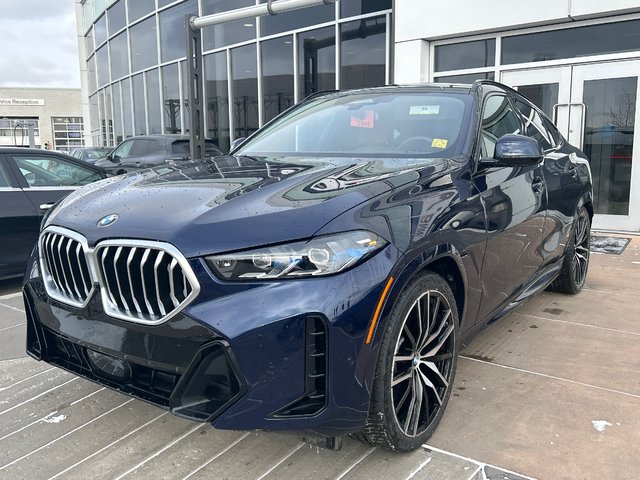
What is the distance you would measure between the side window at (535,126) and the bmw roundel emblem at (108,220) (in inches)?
114

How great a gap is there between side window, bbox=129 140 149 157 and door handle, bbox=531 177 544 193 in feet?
Answer: 35.2

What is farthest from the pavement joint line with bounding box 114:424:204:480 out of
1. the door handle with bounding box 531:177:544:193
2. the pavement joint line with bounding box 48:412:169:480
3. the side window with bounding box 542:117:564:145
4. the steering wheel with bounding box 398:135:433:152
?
the side window with bounding box 542:117:564:145

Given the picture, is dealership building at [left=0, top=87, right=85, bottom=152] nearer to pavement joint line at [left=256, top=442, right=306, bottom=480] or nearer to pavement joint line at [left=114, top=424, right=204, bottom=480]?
pavement joint line at [left=114, top=424, right=204, bottom=480]

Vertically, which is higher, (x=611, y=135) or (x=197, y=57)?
(x=197, y=57)

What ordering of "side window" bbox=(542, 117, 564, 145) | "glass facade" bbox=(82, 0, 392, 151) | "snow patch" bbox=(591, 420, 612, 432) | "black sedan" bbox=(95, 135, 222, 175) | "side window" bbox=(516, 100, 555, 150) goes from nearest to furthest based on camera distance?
"snow patch" bbox=(591, 420, 612, 432)
"side window" bbox=(516, 100, 555, 150)
"side window" bbox=(542, 117, 564, 145)
"glass facade" bbox=(82, 0, 392, 151)
"black sedan" bbox=(95, 135, 222, 175)

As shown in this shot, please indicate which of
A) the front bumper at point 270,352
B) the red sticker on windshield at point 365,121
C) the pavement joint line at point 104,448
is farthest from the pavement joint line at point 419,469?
the red sticker on windshield at point 365,121

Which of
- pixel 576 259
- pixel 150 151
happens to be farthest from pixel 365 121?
pixel 150 151

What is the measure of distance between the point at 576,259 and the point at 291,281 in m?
3.72

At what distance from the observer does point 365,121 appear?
11.2 ft

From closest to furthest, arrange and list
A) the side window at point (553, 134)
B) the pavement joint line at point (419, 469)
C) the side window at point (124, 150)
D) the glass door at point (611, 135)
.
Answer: the pavement joint line at point (419, 469) < the side window at point (553, 134) < the glass door at point (611, 135) < the side window at point (124, 150)

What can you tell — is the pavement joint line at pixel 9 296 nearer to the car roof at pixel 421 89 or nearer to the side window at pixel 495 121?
the car roof at pixel 421 89

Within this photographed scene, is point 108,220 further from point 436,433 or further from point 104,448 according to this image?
point 436,433

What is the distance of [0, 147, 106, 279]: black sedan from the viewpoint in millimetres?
5570

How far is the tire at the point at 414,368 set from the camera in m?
2.18
